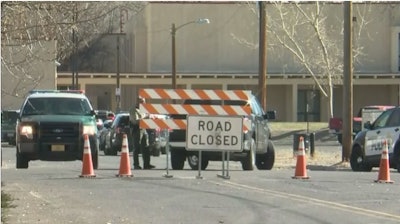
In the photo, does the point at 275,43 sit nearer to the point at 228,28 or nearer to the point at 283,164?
the point at 228,28

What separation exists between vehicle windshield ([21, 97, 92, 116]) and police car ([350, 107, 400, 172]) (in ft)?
23.7

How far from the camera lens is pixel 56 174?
1627 cm

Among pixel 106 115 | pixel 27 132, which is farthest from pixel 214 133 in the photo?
pixel 106 115

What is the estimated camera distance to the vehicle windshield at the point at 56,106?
17.7 metres

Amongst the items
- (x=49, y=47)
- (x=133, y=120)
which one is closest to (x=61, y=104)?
(x=133, y=120)

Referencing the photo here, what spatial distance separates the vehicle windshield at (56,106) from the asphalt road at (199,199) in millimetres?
2328

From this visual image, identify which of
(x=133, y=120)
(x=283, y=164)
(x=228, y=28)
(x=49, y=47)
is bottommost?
(x=283, y=164)

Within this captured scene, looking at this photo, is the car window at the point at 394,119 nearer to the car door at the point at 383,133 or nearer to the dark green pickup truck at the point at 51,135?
the car door at the point at 383,133

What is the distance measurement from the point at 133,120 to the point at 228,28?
3889 centimetres

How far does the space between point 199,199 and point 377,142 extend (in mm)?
8831

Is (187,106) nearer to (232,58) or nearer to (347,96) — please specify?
(347,96)

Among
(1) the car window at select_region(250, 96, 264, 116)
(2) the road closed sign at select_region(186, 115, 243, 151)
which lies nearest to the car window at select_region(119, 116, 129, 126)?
(1) the car window at select_region(250, 96, 264, 116)

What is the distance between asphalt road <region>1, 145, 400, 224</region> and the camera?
10.2 m

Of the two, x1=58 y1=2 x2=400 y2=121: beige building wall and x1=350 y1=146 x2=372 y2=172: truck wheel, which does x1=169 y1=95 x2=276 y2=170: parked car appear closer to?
x1=350 y1=146 x2=372 y2=172: truck wheel
